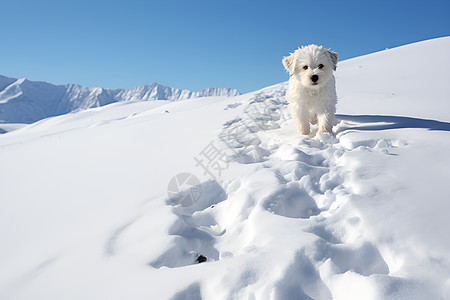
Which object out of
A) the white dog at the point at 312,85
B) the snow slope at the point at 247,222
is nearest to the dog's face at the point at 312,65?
the white dog at the point at 312,85

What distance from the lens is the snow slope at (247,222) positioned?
1409mm

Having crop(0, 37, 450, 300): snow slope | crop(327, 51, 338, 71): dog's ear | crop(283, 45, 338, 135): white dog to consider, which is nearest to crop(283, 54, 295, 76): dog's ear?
crop(283, 45, 338, 135): white dog

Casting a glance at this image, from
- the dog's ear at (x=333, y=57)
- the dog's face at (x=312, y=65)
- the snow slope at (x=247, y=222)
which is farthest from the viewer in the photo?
the dog's ear at (x=333, y=57)

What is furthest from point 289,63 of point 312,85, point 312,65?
point 312,85

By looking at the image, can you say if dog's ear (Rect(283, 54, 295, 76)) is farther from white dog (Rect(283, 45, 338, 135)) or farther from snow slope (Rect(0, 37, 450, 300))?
snow slope (Rect(0, 37, 450, 300))

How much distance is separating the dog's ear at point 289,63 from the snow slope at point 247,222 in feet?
3.31

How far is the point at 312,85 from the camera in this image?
3.82 metres

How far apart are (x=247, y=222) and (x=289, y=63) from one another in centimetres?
304

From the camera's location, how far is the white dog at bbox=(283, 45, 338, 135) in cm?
386

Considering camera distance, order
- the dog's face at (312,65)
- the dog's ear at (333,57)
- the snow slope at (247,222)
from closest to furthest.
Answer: the snow slope at (247,222)
the dog's face at (312,65)
the dog's ear at (333,57)

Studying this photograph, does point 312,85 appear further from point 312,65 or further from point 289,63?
point 289,63

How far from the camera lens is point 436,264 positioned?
1.35 meters

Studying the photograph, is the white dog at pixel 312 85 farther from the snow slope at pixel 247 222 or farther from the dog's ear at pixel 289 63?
the snow slope at pixel 247 222

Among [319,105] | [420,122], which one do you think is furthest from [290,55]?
[420,122]
